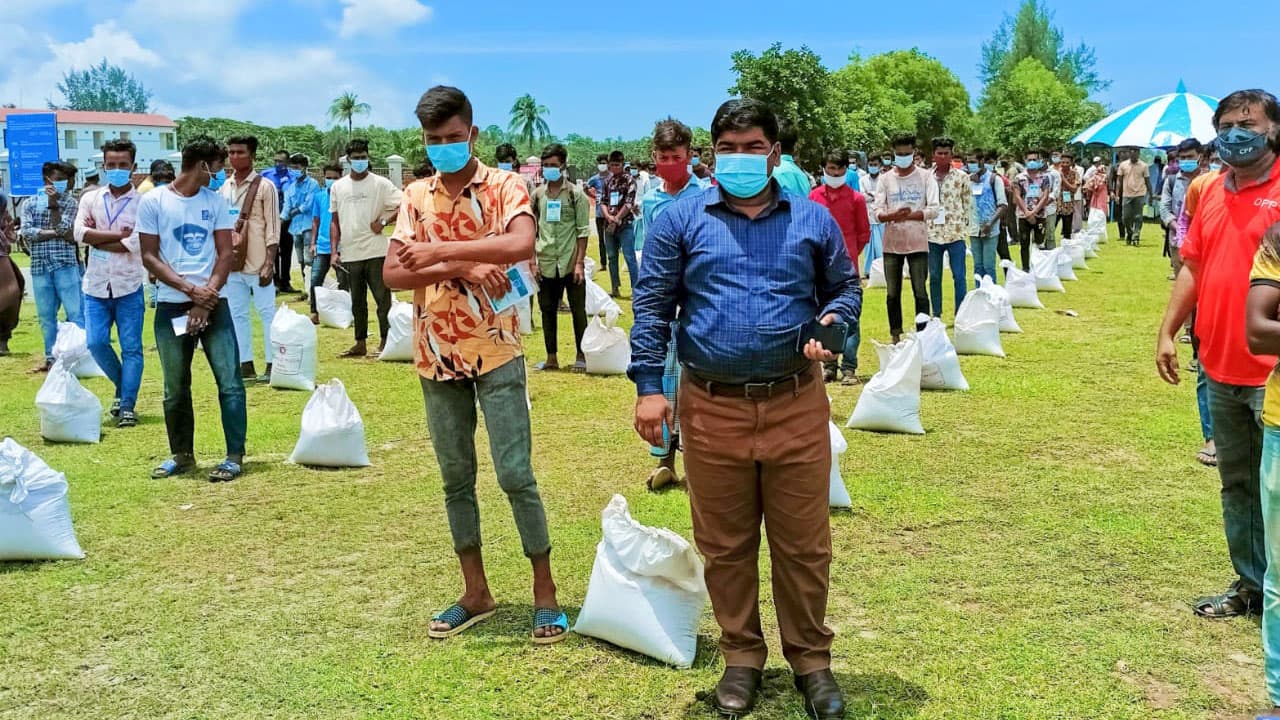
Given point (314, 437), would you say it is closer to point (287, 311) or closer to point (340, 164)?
point (287, 311)

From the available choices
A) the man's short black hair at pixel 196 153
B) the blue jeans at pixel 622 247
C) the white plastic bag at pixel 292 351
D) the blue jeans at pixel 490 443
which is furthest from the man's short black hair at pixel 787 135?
the blue jeans at pixel 622 247

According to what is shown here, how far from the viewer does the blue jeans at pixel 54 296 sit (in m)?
11.0

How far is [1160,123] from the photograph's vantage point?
28.9 meters

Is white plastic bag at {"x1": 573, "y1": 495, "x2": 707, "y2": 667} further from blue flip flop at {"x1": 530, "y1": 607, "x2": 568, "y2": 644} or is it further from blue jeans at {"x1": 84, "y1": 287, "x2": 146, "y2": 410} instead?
blue jeans at {"x1": 84, "y1": 287, "x2": 146, "y2": 410}

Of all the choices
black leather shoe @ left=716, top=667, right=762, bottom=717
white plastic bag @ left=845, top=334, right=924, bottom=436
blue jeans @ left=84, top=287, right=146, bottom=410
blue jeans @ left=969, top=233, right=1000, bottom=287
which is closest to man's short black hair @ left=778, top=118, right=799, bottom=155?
white plastic bag @ left=845, top=334, right=924, bottom=436

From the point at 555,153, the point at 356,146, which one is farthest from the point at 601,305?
the point at 356,146

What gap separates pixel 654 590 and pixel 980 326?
7304 mm

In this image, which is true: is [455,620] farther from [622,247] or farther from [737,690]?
[622,247]

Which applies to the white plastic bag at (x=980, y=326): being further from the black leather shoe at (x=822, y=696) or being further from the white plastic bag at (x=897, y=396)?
the black leather shoe at (x=822, y=696)

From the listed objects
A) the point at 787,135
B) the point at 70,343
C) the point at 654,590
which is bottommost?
the point at 654,590

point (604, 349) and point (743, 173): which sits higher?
point (743, 173)

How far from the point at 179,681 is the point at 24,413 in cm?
599

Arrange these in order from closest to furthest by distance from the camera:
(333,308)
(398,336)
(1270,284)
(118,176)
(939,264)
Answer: (1270,284) < (118,176) < (398,336) < (939,264) < (333,308)

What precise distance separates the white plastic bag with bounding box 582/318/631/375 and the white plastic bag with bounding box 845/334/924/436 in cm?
298
